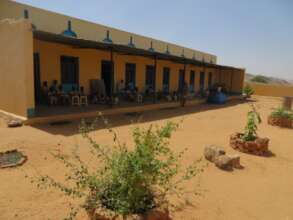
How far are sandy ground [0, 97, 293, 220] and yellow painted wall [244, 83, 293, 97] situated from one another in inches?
950

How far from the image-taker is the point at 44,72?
991 cm

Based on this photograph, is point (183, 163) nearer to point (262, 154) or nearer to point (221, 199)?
point (221, 199)

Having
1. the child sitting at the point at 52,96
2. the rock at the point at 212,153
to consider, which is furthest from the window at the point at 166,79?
the rock at the point at 212,153

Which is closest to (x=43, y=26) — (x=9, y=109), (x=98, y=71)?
(x=98, y=71)

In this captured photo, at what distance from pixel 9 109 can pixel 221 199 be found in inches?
298

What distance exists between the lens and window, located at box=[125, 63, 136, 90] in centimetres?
1386

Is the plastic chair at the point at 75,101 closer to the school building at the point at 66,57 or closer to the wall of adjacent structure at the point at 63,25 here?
the school building at the point at 66,57

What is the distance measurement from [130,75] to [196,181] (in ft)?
36.3

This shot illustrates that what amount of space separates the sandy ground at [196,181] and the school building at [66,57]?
168cm

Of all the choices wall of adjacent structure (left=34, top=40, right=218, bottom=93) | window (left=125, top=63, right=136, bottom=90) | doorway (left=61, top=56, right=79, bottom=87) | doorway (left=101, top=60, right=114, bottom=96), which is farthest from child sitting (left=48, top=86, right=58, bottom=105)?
window (left=125, top=63, right=136, bottom=90)

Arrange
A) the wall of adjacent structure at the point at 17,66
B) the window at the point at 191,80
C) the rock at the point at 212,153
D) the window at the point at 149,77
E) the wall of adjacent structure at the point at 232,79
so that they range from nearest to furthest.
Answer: the rock at the point at 212,153 < the wall of adjacent structure at the point at 17,66 < the window at the point at 149,77 < the window at the point at 191,80 < the wall of adjacent structure at the point at 232,79

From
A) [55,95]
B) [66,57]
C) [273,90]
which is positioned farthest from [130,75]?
[273,90]

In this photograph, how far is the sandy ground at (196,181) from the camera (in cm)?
290

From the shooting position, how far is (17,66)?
7.22 metres
